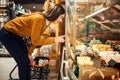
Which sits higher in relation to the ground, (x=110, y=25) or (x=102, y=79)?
(x=110, y=25)

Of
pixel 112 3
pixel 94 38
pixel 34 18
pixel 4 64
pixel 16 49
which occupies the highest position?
pixel 112 3

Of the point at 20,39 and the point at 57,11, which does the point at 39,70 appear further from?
the point at 57,11

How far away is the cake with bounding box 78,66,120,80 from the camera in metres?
1.70

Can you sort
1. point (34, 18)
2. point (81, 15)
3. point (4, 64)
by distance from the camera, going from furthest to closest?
point (4, 64), point (34, 18), point (81, 15)

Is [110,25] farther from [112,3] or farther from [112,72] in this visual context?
[112,72]

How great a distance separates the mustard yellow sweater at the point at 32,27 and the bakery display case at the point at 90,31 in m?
0.49

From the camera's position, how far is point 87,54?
7.95ft

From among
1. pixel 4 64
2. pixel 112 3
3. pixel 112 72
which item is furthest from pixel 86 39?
pixel 4 64

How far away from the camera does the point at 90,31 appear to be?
3018 millimetres

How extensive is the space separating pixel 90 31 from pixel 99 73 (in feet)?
4.45

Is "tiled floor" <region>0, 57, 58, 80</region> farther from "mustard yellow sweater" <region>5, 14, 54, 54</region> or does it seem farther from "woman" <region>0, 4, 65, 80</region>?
"mustard yellow sweater" <region>5, 14, 54, 54</region>

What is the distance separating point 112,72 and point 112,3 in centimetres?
69

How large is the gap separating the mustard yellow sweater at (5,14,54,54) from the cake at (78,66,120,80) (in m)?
1.49

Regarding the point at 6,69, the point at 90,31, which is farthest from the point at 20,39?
the point at 6,69
